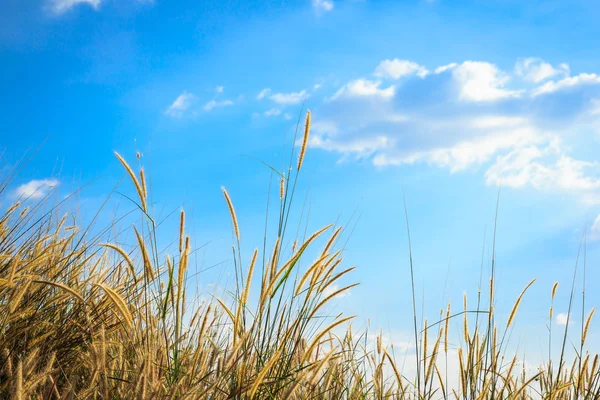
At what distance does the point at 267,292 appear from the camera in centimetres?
183

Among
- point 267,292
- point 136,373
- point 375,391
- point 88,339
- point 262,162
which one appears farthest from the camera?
point 375,391

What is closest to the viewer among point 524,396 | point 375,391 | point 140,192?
point 140,192

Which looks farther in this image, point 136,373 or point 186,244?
point 186,244

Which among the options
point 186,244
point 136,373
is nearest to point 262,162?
point 186,244

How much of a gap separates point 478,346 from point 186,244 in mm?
1382

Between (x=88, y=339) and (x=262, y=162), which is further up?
(x=262, y=162)

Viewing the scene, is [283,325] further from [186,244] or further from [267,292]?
[186,244]

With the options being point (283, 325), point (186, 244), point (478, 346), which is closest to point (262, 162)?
point (186, 244)

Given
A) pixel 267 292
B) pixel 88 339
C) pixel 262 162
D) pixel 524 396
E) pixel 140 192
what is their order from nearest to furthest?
pixel 267 292, pixel 140 192, pixel 262 162, pixel 88 339, pixel 524 396

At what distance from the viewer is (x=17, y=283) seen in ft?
9.34

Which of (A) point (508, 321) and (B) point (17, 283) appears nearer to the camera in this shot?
(A) point (508, 321)

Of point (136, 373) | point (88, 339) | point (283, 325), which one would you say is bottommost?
point (136, 373)

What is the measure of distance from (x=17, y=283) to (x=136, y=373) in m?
1.47

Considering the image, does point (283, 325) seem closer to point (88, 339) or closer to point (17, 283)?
point (88, 339)
